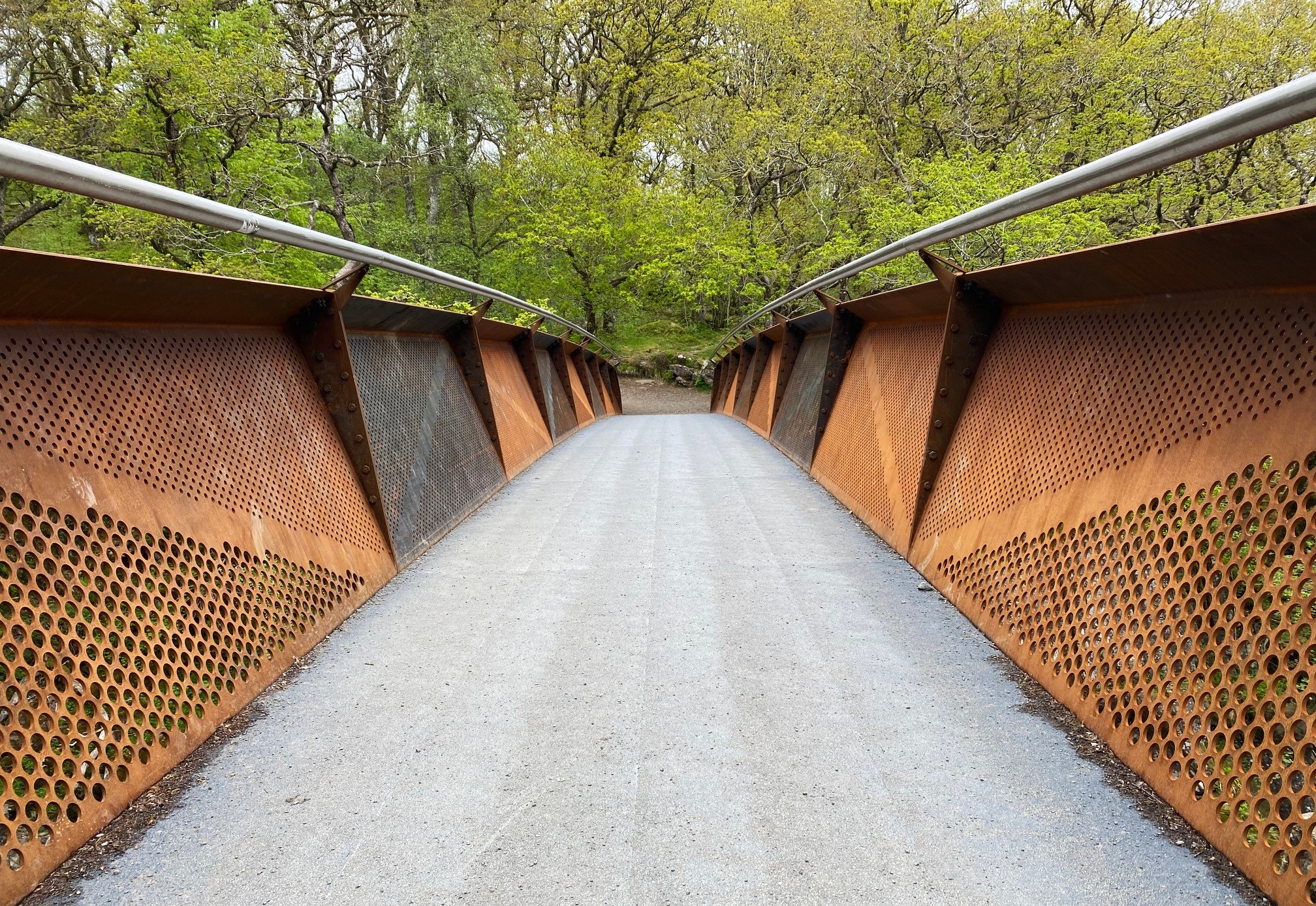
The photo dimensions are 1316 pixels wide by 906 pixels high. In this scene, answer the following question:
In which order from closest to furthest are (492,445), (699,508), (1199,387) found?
(1199,387) → (699,508) → (492,445)

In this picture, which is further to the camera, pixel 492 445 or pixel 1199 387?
pixel 492 445

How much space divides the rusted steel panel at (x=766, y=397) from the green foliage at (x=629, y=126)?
4.06 metres

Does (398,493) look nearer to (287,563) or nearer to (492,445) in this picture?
(287,563)

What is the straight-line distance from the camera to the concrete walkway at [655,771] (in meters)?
1.30

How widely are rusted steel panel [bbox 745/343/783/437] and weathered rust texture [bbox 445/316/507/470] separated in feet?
12.4

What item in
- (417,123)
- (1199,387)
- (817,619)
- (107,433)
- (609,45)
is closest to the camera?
(1199,387)

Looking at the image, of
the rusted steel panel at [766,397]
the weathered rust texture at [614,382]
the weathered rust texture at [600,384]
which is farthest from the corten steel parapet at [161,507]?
the weathered rust texture at [614,382]

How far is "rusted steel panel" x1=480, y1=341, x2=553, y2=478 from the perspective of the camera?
18.1ft

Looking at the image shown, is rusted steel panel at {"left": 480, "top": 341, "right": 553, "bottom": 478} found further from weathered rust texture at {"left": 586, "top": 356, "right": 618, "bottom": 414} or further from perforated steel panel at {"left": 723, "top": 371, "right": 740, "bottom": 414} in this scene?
weathered rust texture at {"left": 586, "top": 356, "right": 618, "bottom": 414}

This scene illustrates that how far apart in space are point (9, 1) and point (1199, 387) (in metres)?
23.0

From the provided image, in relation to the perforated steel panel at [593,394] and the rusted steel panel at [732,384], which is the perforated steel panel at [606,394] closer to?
the perforated steel panel at [593,394]

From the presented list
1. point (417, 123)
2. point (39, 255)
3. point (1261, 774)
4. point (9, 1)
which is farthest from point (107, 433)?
point (417, 123)

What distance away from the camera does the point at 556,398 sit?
9.02 meters

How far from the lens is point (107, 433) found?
1764 mm
